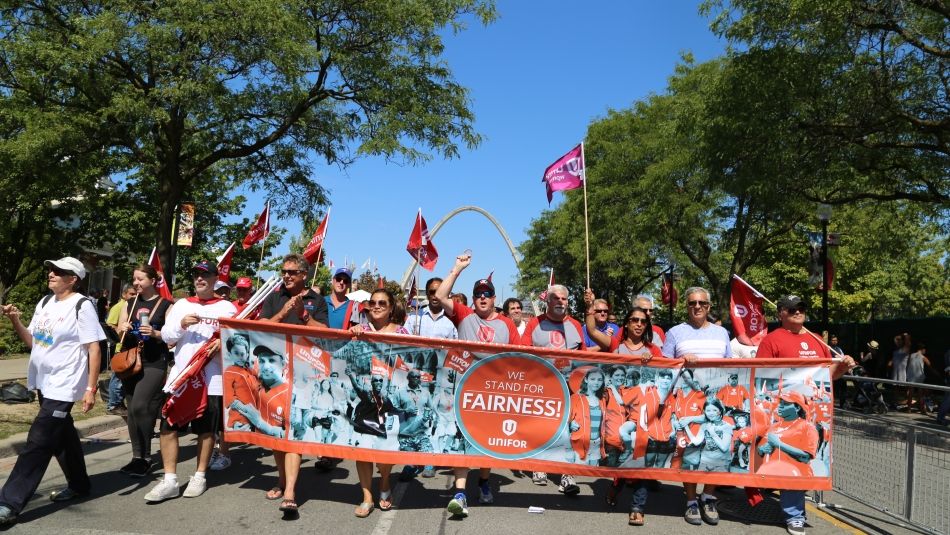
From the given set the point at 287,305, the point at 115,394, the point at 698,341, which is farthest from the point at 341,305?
the point at 698,341

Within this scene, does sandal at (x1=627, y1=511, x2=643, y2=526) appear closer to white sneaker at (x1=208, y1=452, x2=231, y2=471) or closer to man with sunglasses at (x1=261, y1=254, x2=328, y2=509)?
man with sunglasses at (x1=261, y1=254, x2=328, y2=509)

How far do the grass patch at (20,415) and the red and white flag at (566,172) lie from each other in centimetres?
732

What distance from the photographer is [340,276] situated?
7922mm

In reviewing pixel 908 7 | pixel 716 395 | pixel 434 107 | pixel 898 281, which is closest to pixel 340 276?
pixel 716 395

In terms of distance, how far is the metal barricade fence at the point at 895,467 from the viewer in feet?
17.9

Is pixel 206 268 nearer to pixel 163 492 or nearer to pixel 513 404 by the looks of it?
pixel 163 492

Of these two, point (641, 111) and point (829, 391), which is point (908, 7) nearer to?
point (829, 391)

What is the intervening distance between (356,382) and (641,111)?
29.8m

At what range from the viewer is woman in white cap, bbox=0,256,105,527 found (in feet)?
17.0

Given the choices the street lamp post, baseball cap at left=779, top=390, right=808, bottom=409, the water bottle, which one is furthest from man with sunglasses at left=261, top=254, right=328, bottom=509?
the street lamp post

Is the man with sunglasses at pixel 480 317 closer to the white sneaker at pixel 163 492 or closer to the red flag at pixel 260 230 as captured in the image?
the white sneaker at pixel 163 492

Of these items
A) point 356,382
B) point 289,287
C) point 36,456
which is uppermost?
point 289,287

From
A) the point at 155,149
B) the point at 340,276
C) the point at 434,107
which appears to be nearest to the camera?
the point at 340,276

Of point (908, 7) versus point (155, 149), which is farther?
point (155, 149)
